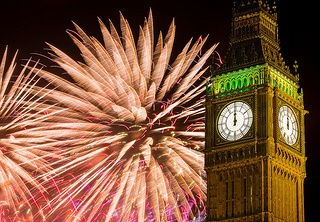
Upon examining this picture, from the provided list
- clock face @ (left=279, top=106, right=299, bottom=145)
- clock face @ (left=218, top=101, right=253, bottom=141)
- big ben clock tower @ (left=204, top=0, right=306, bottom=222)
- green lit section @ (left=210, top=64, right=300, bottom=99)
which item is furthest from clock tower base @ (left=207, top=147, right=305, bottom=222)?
green lit section @ (left=210, top=64, right=300, bottom=99)

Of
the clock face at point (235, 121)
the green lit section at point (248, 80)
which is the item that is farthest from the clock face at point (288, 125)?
the clock face at point (235, 121)

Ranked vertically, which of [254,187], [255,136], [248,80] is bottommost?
[254,187]

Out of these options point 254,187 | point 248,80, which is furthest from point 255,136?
point 248,80

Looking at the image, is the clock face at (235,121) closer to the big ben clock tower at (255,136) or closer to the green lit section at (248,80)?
the big ben clock tower at (255,136)

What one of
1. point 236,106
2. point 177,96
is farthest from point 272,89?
point 177,96

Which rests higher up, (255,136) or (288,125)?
(288,125)

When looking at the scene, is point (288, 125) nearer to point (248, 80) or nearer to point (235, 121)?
point (235, 121)

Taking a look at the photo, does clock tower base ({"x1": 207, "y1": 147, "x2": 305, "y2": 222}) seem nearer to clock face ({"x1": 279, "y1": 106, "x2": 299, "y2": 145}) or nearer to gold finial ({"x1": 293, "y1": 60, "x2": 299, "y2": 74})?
clock face ({"x1": 279, "y1": 106, "x2": 299, "y2": 145})

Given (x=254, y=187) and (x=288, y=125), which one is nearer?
(x=254, y=187)

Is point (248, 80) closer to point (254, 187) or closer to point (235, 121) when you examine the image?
point (235, 121)
